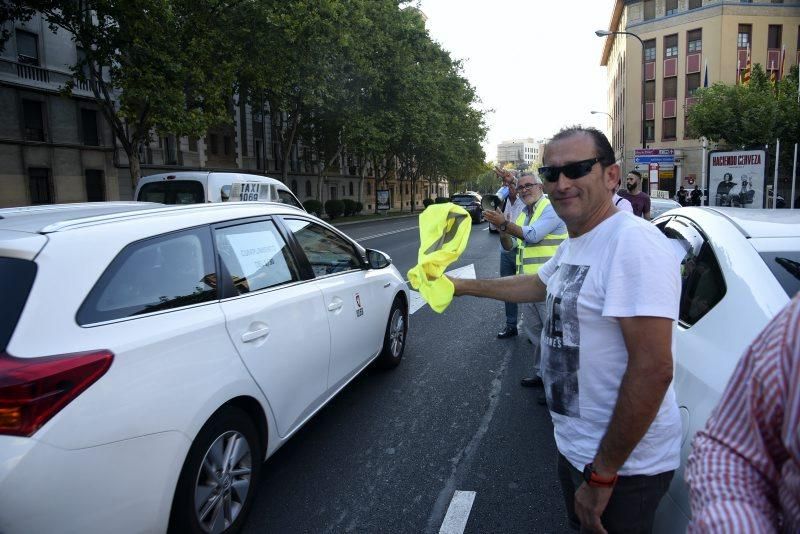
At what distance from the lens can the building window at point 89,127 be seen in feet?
92.1

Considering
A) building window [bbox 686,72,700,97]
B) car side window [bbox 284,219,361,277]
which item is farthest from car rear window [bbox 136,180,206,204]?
building window [bbox 686,72,700,97]

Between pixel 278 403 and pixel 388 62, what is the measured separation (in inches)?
1211

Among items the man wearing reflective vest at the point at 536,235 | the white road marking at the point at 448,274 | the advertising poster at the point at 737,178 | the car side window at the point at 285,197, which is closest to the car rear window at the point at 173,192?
the car side window at the point at 285,197

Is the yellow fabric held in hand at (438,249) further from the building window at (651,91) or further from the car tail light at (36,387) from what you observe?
the building window at (651,91)

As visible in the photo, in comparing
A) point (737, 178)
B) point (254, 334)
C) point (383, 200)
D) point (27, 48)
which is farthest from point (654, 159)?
point (27, 48)

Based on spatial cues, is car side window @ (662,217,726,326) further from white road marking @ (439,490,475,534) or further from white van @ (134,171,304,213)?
white van @ (134,171,304,213)

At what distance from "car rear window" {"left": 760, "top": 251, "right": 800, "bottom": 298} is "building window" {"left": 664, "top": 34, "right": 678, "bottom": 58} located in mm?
50308

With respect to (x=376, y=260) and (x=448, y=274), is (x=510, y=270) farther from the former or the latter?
(x=448, y=274)

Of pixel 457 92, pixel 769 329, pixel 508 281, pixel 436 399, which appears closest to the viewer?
pixel 769 329

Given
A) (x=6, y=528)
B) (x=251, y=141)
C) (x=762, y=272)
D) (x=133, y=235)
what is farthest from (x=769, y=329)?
(x=251, y=141)

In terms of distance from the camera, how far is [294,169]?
4744 centimetres

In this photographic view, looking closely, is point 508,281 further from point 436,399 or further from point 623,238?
point 436,399

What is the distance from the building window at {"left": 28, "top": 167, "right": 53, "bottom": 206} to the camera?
25.7 m

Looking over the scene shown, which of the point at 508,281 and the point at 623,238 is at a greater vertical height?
the point at 623,238
